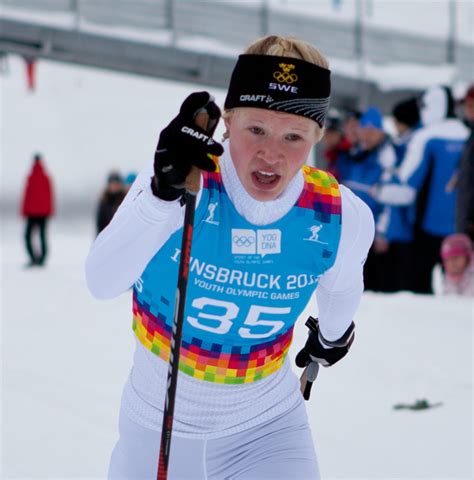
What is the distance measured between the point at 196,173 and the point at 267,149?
0.26m

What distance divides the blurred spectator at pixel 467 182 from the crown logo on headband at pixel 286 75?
431cm

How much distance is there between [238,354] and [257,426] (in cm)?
23

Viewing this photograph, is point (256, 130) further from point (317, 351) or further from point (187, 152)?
point (317, 351)

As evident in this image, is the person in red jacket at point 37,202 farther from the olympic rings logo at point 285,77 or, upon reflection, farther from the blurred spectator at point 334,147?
the olympic rings logo at point 285,77

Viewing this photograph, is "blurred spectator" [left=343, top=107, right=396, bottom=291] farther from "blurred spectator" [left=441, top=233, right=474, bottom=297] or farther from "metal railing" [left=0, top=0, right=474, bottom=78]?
"metal railing" [left=0, top=0, right=474, bottom=78]

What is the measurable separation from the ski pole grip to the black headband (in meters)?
0.30

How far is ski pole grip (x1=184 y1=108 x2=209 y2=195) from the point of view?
2123 millimetres

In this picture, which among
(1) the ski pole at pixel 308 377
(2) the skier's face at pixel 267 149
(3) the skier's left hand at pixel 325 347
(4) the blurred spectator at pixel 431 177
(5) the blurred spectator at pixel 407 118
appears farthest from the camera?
(5) the blurred spectator at pixel 407 118

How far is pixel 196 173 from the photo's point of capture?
2.14 metres

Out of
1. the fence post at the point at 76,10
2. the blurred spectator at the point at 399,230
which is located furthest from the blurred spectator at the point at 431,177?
the fence post at the point at 76,10

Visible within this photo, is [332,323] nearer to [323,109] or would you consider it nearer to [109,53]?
[323,109]

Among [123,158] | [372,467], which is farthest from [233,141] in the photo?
[123,158]

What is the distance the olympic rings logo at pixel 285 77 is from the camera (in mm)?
2424

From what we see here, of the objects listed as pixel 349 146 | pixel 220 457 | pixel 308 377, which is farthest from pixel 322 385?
pixel 349 146
